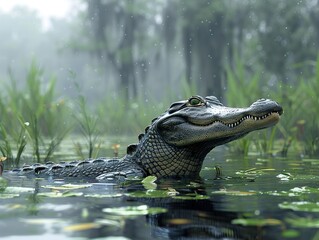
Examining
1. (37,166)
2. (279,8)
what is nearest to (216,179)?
(37,166)

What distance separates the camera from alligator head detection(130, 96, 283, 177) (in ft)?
14.9

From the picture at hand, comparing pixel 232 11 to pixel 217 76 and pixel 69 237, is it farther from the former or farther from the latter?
pixel 69 237

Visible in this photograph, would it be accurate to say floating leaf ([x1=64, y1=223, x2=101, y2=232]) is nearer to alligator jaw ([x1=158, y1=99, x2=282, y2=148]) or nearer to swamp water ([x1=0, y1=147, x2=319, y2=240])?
swamp water ([x1=0, y1=147, x2=319, y2=240])

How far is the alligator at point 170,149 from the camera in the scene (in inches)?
181

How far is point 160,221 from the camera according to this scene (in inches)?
99.0

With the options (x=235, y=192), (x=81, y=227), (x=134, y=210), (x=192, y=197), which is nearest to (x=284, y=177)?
(x=235, y=192)

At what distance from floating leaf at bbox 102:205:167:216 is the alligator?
1.73 meters

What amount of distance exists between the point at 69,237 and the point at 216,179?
239cm

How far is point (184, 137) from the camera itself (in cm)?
468

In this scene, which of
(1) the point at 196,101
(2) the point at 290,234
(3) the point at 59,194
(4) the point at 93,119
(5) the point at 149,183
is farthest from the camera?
(4) the point at 93,119

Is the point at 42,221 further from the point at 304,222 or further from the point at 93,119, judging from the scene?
the point at 93,119

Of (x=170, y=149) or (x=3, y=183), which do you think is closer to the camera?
(x=3, y=183)

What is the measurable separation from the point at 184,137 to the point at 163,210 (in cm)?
196

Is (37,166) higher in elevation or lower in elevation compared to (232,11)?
lower
